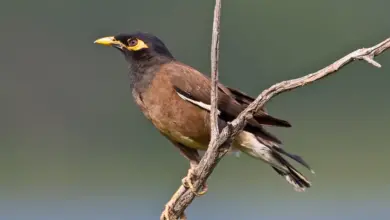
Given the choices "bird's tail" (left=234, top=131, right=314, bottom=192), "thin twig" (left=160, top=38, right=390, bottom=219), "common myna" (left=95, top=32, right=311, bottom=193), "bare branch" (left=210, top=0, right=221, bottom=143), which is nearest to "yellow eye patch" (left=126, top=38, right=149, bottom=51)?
"common myna" (left=95, top=32, right=311, bottom=193)

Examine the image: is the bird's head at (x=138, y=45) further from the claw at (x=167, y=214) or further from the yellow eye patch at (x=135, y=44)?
the claw at (x=167, y=214)

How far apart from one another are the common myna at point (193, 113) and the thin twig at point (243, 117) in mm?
353

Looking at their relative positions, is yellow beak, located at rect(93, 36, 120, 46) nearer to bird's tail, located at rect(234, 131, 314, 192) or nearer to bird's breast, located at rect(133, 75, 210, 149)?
bird's breast, located at rect(133, 75, 210, 149)

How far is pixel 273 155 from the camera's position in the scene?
18.4 feet

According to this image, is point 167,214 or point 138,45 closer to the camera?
point 167,214

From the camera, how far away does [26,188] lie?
13156 mm

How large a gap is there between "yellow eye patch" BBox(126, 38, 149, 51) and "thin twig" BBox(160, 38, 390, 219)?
941 millimetres

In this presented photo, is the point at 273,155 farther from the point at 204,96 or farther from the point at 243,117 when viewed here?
the point at 243,117

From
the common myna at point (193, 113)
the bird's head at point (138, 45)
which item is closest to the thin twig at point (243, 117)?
the common myna at point (193, 113)

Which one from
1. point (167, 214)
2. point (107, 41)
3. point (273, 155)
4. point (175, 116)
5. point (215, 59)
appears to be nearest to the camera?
point (215, 59)

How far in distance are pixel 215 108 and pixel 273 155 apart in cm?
96

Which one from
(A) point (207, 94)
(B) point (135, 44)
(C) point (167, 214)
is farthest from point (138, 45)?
(C) point (167, 214)

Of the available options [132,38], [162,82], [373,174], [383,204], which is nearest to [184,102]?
[162,82]

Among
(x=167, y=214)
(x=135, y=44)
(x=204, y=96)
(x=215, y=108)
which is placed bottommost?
(x=167, y=214)
